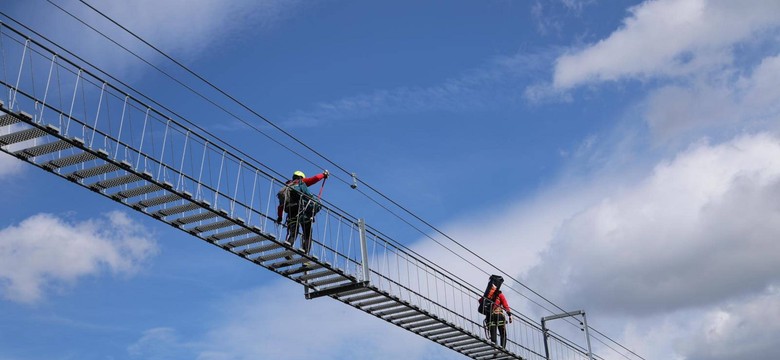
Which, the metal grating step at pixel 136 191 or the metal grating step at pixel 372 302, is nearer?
the metal grating step at pixel 136 191

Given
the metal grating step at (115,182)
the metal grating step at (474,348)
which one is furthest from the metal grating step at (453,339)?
the metal grating step at (115,182)

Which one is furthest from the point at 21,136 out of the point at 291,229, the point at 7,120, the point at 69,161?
the point at 291,229

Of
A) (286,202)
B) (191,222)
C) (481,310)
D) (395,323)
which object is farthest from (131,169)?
(481,310)

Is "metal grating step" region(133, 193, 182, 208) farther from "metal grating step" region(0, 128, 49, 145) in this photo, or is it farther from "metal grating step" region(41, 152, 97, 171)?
"metal grating step" region(0, 128, 49, 145)

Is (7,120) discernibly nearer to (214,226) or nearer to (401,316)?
(214,226)

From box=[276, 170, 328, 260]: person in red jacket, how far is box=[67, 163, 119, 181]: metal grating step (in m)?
6.38

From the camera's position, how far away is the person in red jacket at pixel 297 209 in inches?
1152

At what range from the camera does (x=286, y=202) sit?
2947 cm

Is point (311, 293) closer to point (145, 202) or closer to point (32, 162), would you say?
point (145, 202)

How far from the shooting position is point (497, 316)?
3822cm

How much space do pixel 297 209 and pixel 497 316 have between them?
38.6 feet

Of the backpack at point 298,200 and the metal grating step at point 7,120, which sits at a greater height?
the backpack at point 298,200

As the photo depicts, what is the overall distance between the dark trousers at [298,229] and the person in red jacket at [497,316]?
1073cm

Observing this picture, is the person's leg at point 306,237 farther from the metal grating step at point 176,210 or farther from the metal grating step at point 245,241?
the metal grating step at point 176,210
